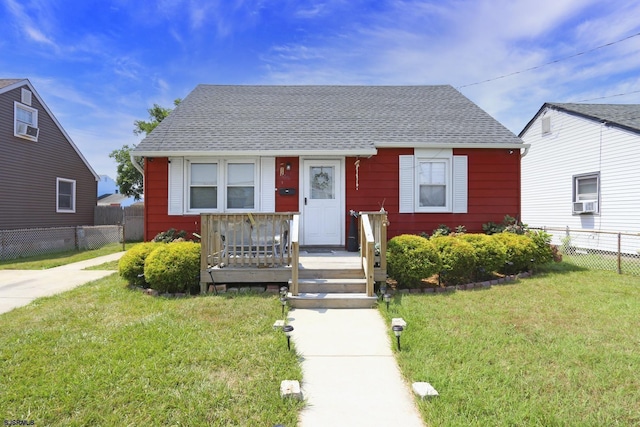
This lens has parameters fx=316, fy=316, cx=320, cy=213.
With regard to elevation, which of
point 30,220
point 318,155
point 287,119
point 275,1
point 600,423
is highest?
point 275,1

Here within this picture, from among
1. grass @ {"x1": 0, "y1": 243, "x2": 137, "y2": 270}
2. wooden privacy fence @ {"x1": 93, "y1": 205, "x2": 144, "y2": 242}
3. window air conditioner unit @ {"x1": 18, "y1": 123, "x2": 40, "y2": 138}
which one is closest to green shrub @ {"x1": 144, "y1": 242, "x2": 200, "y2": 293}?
grass @ {"x1": 0, "y1": 243, "x2": 137, "y2": 270}

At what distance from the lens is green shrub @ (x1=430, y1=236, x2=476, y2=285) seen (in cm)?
562

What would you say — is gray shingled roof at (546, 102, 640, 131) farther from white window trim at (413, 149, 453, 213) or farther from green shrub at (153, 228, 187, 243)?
green shrub at (153, 228, 187, 243)

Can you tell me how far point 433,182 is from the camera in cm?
795

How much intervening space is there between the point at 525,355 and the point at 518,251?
12.6 feet

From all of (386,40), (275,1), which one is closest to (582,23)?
(386,40)

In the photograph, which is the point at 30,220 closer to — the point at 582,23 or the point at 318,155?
the point at 318,155

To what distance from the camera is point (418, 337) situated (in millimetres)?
3521

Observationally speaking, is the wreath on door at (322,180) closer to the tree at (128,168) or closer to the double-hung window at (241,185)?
the double-hung window at (241,185)

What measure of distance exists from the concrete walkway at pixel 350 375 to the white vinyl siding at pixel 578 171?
10.1m

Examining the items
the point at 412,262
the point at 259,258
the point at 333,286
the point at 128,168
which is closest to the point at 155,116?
the point at 128,168

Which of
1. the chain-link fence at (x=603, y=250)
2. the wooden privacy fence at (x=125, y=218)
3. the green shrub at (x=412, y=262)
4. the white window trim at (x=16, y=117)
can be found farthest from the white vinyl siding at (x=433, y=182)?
the white window trim at (x=16, y=117)

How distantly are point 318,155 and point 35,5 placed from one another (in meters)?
8.25

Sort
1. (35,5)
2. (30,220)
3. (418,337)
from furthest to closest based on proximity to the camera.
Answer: (30,220)
(35,5)
(418,337)
